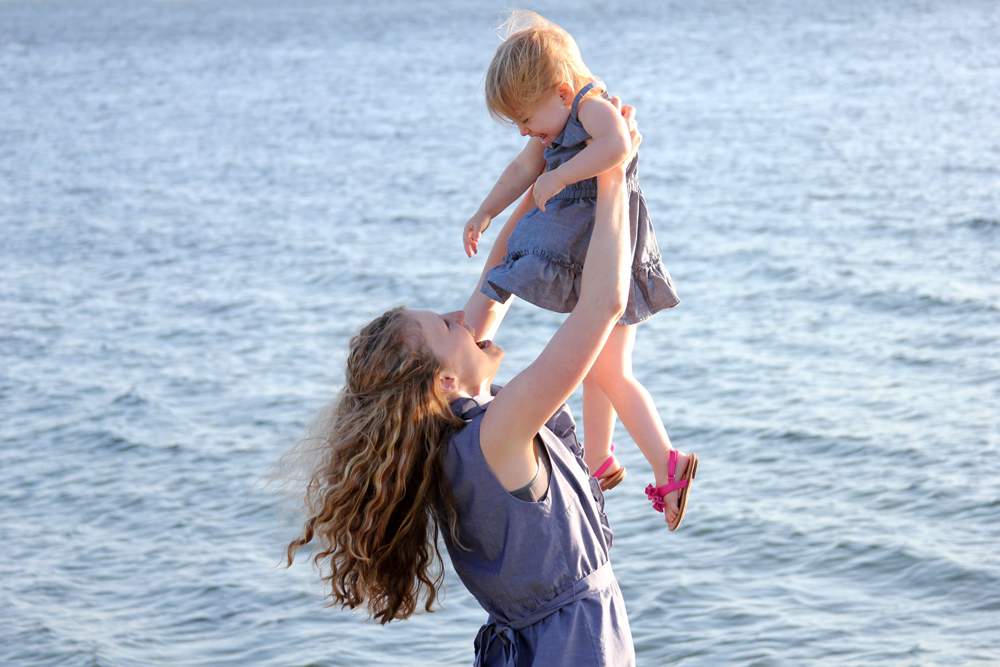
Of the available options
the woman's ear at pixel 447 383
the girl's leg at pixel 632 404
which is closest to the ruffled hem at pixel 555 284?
the girl's leg at pixel 632 404

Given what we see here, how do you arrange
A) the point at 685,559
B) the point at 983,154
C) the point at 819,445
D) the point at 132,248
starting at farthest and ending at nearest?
the point at 983,154, the point at 132,248, the point at 819,445, the point at 685,559

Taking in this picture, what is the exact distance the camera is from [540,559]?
81.6 inches

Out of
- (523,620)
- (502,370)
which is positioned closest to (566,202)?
(523,620)

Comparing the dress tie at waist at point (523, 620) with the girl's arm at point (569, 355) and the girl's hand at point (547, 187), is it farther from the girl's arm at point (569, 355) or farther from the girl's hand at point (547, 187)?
the girl's hand at point (547, 187)

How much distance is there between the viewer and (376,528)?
212cm

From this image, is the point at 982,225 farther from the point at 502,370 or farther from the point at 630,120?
the point at 630,120

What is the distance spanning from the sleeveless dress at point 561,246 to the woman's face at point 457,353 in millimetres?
164

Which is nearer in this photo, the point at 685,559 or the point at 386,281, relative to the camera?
the point at 685,559

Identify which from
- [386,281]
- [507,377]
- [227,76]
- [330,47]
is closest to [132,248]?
[386,281]

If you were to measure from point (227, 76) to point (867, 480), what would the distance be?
99.2 feet

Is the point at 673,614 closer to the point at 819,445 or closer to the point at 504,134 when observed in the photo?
the point at 819,445

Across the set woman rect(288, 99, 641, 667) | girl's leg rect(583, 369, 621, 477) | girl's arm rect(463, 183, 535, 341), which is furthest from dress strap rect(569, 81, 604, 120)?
girl's leg rect(583, 369, 621, 477)

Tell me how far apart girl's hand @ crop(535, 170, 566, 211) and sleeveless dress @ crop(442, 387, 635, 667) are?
451 mm

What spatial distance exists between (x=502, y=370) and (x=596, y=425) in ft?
22.8
